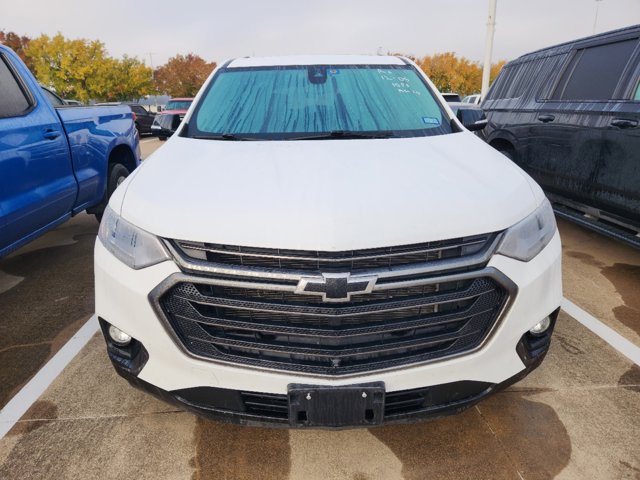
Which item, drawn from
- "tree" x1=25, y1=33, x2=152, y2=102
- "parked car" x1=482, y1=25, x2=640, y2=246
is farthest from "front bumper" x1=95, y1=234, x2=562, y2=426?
"tree" x1=25, y1=33, x2=152, y2=102

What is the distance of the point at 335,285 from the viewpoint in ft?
5.31

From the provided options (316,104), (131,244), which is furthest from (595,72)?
(131,244)

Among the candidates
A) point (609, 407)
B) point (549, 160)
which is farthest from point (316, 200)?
point (549, 160)

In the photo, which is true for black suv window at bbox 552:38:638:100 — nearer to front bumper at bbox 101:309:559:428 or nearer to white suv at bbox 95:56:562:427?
white suv at bbox 95:56:562:427

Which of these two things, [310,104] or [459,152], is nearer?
[459,152]

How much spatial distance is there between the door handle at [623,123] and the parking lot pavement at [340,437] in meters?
1.72

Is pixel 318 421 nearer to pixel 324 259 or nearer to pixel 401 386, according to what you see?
pixel 401 386

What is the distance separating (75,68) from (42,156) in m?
45.8

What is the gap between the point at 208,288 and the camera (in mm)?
1739

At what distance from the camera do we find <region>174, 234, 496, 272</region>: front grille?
1.65 m

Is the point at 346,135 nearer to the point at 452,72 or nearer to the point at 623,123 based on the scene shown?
the point at 623,123

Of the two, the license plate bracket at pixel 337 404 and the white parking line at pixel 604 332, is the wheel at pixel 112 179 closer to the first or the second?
the license plate bracket at pixel 337 404

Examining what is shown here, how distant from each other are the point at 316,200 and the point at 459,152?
1.02 meters

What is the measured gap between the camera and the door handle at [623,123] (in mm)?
3634
